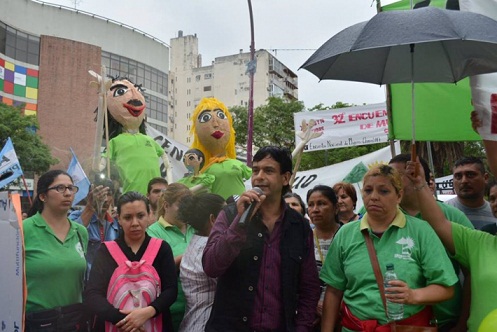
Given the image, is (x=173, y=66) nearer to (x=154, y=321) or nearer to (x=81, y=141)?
(x=81, y=141)

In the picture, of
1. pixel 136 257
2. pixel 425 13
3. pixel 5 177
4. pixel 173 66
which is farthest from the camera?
pixel 173 66

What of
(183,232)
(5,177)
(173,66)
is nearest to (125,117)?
(5,177)

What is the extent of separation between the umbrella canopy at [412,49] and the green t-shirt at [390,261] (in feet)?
3.26

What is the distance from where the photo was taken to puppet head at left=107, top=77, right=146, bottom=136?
635 centimetres

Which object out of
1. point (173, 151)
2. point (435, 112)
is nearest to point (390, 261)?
point (435, 112)

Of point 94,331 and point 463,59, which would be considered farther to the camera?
point 463,59

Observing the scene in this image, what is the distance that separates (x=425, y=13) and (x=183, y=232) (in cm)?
227

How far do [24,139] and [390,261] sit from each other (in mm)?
26826

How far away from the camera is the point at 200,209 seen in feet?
10.6

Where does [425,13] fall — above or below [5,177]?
above

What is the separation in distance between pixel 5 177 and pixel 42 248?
1878 millimetres

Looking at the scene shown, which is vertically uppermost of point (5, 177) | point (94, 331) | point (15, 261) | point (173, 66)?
point (173, 66)

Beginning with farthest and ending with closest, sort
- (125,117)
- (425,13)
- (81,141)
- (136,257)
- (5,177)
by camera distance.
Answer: (81,141) → (125,117) → (5,177) → (136,257) → (425,13)

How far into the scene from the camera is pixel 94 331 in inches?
123
